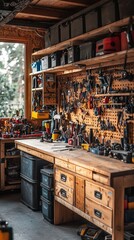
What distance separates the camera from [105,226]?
2.84m

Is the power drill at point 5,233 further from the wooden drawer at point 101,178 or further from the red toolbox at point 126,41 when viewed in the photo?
the red toolbox at point 126,41

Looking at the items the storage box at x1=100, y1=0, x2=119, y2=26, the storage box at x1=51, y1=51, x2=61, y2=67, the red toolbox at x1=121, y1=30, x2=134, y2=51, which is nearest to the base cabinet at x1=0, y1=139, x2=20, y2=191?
the storage box at x1=51, y1=51, x2=61, y2=67

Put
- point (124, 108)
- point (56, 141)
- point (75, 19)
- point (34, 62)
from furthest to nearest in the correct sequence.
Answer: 1. point (34, 62)
2. point (56, 141)
3. point (75, 19)
4. point (124, 108)

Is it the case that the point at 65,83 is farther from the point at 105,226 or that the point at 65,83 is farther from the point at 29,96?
the point at 105,226

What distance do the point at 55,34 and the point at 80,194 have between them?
7.32ft

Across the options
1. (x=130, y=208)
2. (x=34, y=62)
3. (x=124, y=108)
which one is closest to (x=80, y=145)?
(x=124, y=108)

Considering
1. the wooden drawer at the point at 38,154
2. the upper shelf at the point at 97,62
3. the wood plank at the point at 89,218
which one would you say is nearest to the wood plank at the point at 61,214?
the wood plank at the point at 89,218

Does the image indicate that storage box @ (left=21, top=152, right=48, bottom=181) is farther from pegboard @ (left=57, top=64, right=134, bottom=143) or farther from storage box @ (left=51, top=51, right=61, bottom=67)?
storage box @ (left=51, top=51, right=61, bottom=67)

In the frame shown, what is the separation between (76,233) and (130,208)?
92cm

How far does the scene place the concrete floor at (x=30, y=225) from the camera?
11.3 ft

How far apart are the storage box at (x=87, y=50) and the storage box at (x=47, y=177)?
4.33ft

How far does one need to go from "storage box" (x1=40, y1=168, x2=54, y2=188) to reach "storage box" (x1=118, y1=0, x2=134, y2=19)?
1.81 m

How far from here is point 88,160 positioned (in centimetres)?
319

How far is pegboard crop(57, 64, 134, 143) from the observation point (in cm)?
351
